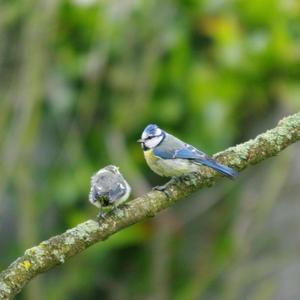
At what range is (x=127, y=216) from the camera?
2549mm

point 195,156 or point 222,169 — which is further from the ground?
point 195,156

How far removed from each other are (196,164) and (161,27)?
2519mm

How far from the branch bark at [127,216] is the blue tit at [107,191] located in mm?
74

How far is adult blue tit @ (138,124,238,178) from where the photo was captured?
2896 millimetres

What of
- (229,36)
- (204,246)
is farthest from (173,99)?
(204,246)

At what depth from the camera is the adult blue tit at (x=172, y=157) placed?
290 centimetres

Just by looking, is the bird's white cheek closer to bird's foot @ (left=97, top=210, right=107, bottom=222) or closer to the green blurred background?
bird's foot @ (left=97, top=210, right=107, bottom=222)

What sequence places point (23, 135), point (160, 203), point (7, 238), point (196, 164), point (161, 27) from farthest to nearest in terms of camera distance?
point (7, 238)
point (161, 27)
point (23, 135)
point (196, 164)
point (160, 203)

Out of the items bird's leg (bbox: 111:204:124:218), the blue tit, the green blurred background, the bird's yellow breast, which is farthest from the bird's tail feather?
the green blurred background

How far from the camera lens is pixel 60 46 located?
5.64 m

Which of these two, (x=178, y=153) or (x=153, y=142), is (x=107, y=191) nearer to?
(x=178, y=153)

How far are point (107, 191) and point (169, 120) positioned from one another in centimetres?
276

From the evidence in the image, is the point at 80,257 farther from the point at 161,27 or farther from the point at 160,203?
the point at 160,203

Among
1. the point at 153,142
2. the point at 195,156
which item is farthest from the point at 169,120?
the point at 195,156
